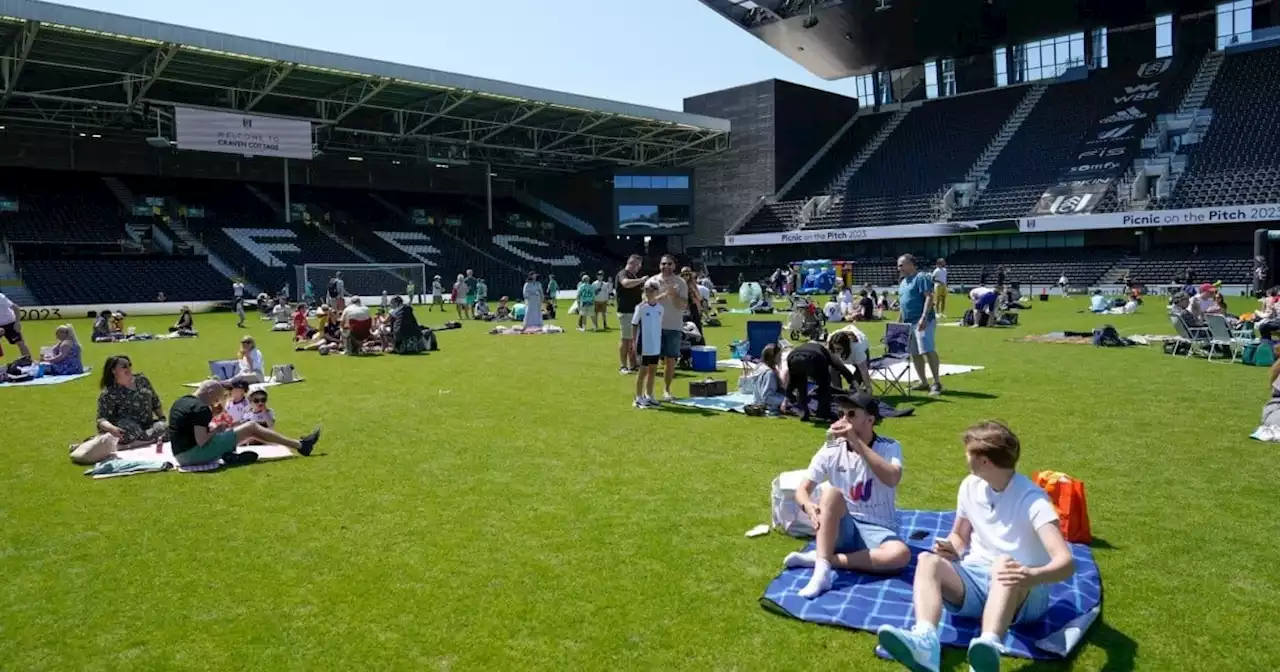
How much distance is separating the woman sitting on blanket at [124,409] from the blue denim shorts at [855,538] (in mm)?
6544

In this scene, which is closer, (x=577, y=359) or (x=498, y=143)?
(x=577, y=359)

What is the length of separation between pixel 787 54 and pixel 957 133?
1165 centimetres

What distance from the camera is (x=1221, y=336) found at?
1456cm

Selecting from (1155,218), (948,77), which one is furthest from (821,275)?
(948,77)

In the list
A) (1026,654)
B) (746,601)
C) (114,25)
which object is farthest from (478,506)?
(114,25)

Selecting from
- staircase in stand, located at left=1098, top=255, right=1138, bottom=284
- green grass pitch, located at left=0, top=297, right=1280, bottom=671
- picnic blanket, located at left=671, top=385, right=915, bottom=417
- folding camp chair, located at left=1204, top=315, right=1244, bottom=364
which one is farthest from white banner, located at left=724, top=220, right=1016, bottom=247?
picnic blanket, located at left=671, top=385, right=915, bottom=417

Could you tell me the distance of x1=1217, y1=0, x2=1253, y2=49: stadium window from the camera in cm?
4784

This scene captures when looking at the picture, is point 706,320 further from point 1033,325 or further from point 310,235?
point 310,235

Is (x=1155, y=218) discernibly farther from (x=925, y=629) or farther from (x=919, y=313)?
(x=925, y=629)

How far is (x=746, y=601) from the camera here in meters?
4.55

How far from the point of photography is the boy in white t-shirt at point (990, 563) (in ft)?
12.1

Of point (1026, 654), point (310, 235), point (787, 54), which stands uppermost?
point (787, 54)

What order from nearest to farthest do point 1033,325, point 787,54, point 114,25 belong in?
point 1033,325 → point 114,25 → point 787,54

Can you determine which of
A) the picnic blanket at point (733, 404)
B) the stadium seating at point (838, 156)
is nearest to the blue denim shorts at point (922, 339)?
the picnic blanket at point (733, 404)
